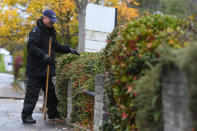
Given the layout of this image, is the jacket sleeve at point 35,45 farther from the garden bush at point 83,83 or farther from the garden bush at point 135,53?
the garden bush at point 135,53

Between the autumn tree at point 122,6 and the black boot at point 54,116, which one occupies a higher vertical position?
the autumn tree at point 122,6

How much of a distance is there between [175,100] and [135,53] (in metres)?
0.86

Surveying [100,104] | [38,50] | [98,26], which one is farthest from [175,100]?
[98,26]

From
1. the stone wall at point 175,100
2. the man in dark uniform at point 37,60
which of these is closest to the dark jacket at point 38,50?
the man in dark uniform at point 37,60

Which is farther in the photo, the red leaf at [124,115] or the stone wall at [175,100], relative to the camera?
the red leaf at [124,115]

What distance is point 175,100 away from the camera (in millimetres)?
2781

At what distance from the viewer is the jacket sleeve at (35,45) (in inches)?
237

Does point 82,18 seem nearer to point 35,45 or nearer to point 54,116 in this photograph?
point 35,45

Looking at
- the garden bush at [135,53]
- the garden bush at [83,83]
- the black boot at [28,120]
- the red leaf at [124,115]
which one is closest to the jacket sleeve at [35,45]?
the garden bush at [83,83]

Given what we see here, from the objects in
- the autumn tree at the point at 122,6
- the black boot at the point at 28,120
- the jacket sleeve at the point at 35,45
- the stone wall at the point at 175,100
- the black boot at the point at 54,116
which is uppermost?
the autumn tree at the point at 122,6

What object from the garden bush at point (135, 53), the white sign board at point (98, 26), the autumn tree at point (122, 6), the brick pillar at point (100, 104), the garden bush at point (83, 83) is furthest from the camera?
the autumn tree at point (122, 6)

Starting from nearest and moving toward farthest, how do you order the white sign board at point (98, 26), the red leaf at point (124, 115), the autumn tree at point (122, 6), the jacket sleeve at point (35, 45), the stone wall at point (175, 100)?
the stone wall at point (175, 100), the red leaf at point (124, 115), the jacket sleeve at point (35, 45), the white sign board at point (98, 26), the autumn tree at point (122, 6)

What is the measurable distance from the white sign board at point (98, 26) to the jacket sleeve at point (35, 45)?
300cm

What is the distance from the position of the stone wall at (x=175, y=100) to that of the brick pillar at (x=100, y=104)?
5.50 feet
